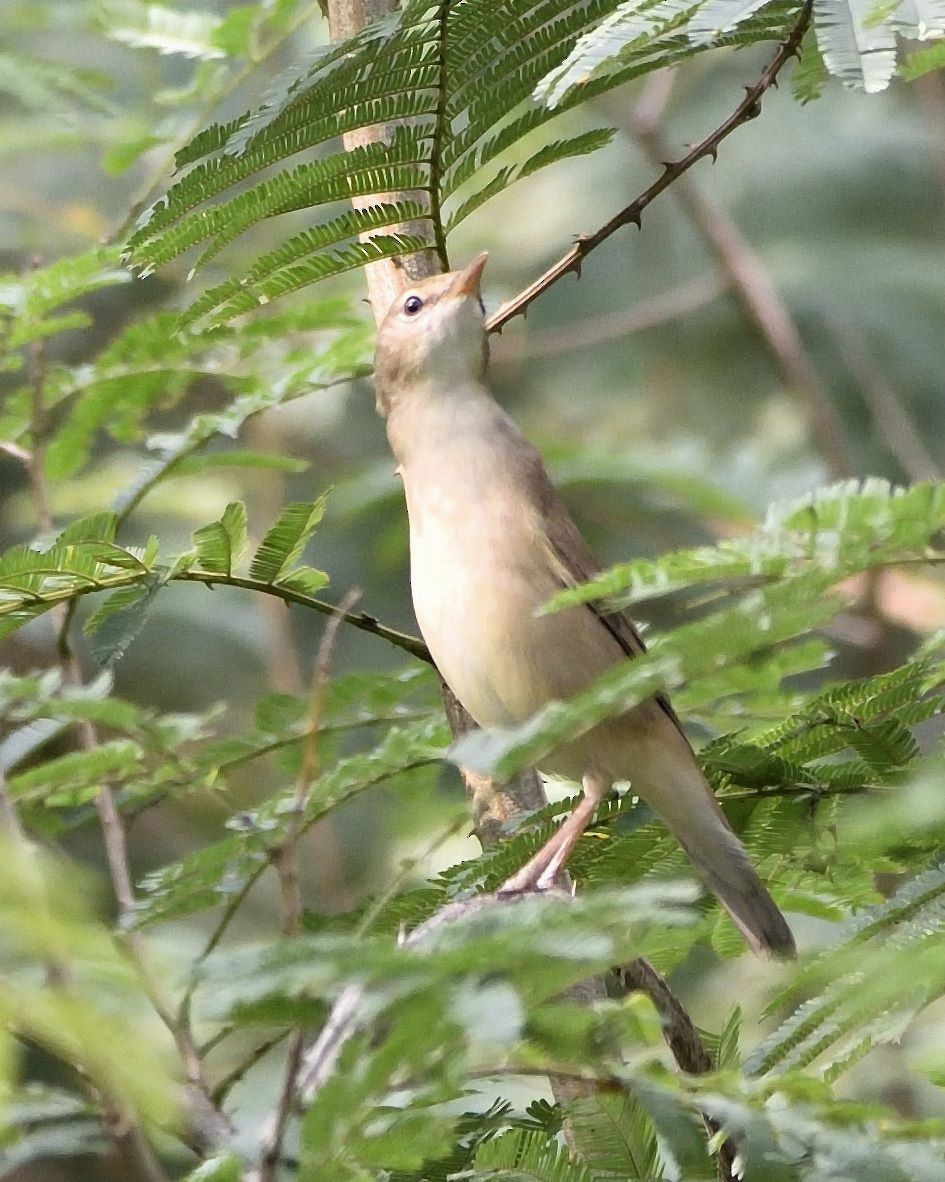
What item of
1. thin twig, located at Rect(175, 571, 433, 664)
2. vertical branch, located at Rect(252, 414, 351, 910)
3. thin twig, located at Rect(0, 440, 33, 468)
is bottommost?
vertical branch, located at Rect(252, 414, 351, 910)

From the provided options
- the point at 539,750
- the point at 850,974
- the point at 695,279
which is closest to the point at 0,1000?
the point at 539,750

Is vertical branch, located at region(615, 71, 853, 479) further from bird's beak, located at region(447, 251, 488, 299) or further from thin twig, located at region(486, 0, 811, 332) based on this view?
thin twig, located at region(486, 0, 811, 332)

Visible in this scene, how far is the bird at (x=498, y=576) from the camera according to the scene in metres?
3.25

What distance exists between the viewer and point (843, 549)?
1823 millimetres

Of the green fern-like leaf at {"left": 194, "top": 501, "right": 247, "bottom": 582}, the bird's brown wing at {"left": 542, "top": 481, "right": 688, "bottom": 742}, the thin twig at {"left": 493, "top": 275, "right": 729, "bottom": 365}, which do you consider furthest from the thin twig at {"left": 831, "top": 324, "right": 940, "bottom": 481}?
the green fern-like leaf at {"left": 194, "top": 501, "right": 247, "bottom": 582}

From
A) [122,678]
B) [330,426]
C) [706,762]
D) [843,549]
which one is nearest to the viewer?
[843,549]

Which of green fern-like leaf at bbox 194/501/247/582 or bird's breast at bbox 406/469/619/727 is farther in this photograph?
bird's breast at bbox 406/469/619/727

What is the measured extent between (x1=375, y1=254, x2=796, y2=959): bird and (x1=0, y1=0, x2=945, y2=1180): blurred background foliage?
234mm

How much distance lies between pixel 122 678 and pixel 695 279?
151 inches

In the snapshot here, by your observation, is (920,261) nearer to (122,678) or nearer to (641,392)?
(641,392)

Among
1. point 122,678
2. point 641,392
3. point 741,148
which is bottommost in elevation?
point 122,678

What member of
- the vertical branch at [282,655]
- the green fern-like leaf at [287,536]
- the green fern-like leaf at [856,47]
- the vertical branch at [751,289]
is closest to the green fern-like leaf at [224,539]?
the green fern-like leaf at [287,536]

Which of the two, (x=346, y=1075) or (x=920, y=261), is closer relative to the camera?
(x=346, y=1075)

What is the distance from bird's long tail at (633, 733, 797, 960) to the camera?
2855mm
